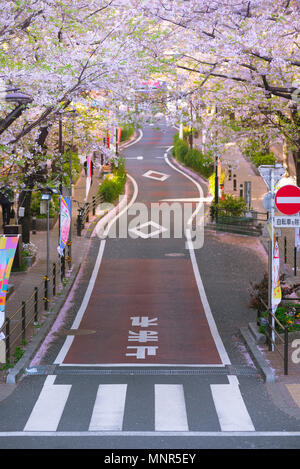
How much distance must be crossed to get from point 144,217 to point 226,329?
20944 mm

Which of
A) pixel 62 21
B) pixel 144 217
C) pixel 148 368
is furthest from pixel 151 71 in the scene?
pixel 144 217

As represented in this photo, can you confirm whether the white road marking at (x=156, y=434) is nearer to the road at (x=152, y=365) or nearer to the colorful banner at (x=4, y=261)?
the road at (x=152, y=365)

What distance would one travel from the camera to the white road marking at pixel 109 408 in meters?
12.0

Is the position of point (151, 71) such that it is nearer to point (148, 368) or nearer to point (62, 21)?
point (62, 21)

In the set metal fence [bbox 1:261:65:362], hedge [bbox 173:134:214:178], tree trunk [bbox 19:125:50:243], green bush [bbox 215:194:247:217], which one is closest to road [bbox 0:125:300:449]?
metal fence [bbox 1:261:65:362]

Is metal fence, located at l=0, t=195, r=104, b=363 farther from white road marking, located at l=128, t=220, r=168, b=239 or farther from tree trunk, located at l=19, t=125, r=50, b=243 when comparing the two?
white road marking, located at l=128, t=220, r=168, b=239

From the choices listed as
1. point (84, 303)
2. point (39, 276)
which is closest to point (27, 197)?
point (39, 276)

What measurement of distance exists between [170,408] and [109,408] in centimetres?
109

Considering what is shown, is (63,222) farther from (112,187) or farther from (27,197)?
(112,187)

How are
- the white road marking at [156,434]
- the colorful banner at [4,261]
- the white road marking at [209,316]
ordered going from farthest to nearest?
the white road marking at [209,316] → the colorful banner at [4,261] → the white road marking at [156,434]

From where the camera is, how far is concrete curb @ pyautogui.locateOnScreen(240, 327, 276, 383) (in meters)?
14.7

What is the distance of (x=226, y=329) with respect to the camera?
19516mm

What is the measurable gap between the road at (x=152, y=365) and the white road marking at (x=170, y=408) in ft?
0.06

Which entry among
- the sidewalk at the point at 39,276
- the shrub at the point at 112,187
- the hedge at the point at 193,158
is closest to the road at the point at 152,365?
the sidewalk at the point at 39,276
